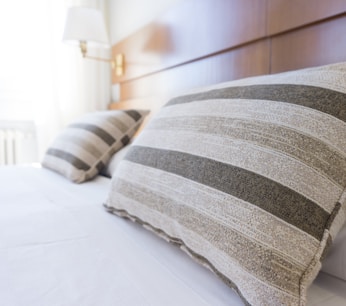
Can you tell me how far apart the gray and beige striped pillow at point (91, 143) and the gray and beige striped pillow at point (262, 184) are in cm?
70

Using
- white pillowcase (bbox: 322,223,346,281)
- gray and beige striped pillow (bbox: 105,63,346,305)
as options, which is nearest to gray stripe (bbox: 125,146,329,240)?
gray and beige striped pillow (bbox: 105,63,346,305)

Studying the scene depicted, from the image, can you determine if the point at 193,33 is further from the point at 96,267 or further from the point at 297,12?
the point at 96,267

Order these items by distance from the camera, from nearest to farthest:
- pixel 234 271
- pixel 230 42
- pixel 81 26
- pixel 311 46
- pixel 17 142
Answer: pixel 234 271 → pixel 311 46 → pixel 230 42 → pixel 81 26 → pixel 17 142

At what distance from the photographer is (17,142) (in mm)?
2338

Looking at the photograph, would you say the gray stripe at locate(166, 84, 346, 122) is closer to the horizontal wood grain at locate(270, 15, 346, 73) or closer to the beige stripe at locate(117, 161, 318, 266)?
the beige stripe at locate(117, 161, 318, 266)

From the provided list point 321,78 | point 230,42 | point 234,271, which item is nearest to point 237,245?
point 234,271

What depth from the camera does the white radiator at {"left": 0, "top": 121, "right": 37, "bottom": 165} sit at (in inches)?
90.5

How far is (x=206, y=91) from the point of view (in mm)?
730

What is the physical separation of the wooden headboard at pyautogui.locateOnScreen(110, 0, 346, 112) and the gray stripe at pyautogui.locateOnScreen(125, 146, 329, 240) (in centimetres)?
55

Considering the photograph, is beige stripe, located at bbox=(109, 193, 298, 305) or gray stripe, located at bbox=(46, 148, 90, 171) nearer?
beige stripe, located at bbox=(109, 193, 298, 305)

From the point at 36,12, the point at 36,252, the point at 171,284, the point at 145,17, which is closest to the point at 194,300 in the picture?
the point at 171,284

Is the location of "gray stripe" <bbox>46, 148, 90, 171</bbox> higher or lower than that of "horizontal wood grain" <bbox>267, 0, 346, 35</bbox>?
lower

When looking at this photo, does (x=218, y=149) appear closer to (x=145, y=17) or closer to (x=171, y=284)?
(x=171, y=284)

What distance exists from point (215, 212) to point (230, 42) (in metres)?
0.87
